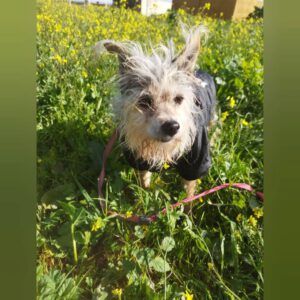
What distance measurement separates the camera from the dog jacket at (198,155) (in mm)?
1786

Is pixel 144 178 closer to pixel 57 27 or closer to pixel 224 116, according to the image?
pixel 224 116

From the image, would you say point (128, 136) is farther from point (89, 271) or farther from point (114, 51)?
point (89, 271)

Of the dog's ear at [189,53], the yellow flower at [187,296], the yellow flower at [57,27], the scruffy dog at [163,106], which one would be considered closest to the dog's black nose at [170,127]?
the scruffy dog at [163,106]

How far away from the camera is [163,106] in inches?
63.9

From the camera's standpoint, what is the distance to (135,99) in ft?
5.44

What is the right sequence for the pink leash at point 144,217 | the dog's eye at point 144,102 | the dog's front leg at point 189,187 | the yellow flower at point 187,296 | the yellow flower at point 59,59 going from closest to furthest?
the yellow flower at point 187,296 → the dog's eye at point 144,102 → the pink leash at point 144,217 → the dog's front leg at point 189,187 → the yellow flower at point 59,59

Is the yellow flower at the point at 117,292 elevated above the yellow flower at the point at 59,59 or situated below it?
below

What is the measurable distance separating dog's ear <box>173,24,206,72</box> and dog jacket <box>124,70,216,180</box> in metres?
0.14

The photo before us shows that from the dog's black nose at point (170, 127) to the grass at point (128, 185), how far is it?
46cm

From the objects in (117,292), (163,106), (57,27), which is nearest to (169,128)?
(163,106)

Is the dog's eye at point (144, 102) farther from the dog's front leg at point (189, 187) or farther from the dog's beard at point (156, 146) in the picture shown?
the dog's front leg at point (189, 187)
